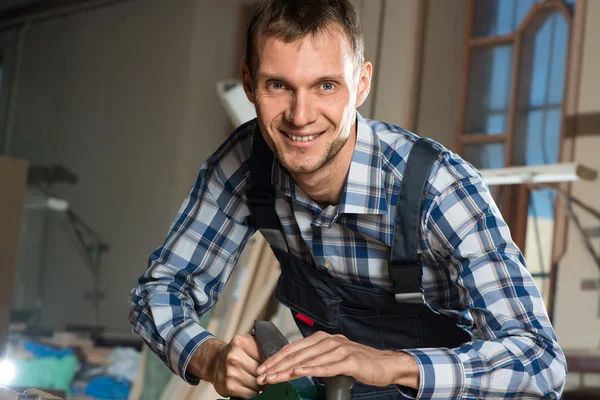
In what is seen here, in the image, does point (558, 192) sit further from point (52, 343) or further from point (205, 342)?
point (52, 343)

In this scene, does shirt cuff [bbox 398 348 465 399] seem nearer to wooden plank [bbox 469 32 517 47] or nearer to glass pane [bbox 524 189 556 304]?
glass pane [bbox 524 189 556 304]

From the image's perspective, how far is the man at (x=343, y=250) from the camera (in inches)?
46.5

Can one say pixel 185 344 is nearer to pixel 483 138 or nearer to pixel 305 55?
pixel 305 55

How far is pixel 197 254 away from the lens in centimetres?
163

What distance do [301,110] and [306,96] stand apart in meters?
0.03

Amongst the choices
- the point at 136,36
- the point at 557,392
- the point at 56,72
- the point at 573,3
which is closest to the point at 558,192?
the point at 573,3

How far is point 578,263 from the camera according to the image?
317cm

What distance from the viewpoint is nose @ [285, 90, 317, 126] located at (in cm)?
134

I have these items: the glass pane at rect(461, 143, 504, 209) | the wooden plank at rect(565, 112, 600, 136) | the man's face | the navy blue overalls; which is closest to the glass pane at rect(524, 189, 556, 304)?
the glass pane at rect(461, 143, 504, 209)

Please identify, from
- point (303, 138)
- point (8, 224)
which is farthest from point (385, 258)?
point (8, 224)

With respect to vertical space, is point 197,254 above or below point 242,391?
above

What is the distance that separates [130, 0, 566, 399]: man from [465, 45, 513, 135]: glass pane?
81.0 inches

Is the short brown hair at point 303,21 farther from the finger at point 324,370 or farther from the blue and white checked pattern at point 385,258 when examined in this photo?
the finger at point 324,370

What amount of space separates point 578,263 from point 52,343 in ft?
12.2
